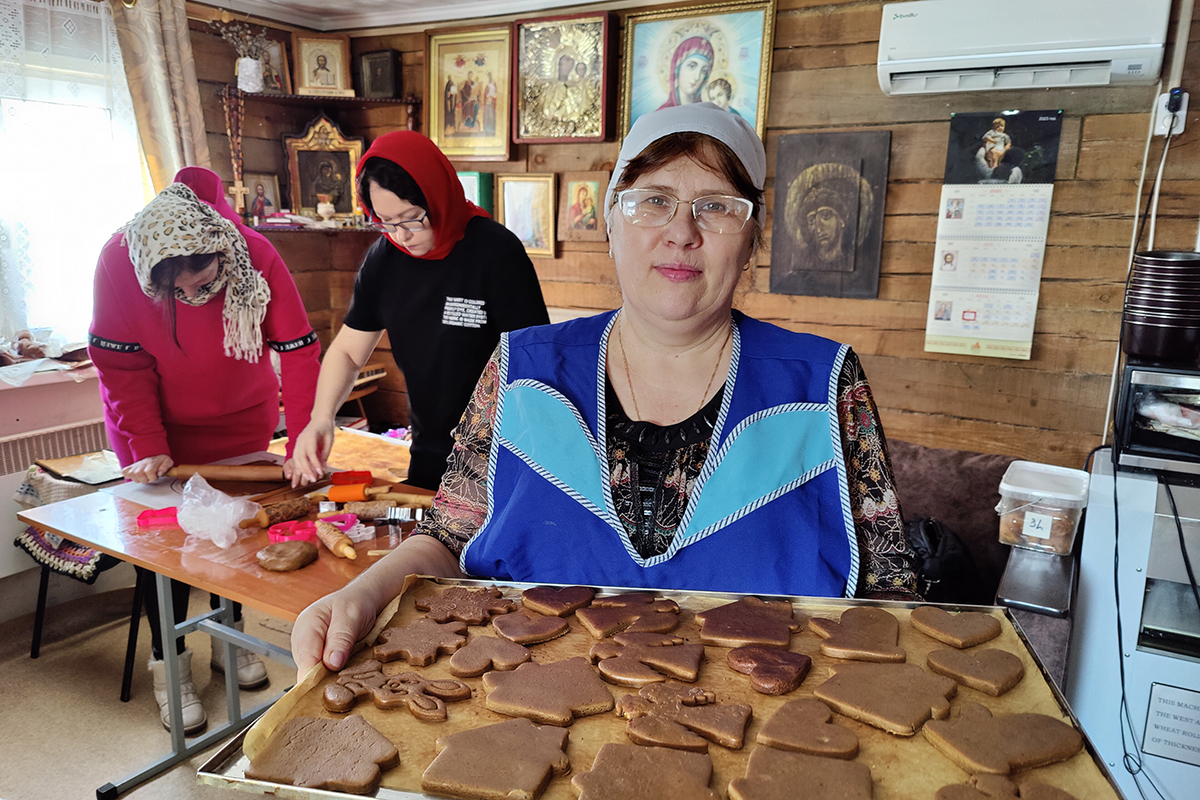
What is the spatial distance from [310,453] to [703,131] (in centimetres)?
148

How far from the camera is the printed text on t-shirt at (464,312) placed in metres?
2.09

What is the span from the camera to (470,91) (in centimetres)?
380

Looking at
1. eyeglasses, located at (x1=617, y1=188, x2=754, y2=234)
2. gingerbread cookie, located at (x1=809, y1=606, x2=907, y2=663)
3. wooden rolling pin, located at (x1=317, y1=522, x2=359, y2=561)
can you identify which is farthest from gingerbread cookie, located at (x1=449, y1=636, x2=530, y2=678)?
wooden rolling pin, located at (x1=317, y1=522, x2=359, y2=561)

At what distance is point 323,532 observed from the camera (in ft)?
5.85

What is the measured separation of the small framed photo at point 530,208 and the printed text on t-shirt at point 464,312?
1.68m

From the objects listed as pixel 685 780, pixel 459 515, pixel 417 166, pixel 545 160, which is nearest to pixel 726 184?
pixel 459 515

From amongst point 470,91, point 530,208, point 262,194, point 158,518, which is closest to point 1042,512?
point 158,518

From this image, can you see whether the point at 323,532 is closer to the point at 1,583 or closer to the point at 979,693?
the point at 979,693

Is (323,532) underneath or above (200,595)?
above

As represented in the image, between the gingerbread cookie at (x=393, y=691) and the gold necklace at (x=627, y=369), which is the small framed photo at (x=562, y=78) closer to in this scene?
the gold necklace at (x=627, y=369)

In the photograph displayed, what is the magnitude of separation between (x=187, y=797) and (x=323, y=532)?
1.09 metres

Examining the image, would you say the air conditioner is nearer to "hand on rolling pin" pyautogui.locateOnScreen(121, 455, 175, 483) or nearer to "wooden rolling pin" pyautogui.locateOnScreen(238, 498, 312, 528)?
"wooden rolling pin" pyautogui.locateOnScreen(238, 498, 312, 528)

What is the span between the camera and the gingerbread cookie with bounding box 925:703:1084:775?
0.69 m

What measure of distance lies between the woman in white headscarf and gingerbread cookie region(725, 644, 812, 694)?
20 centimetres
